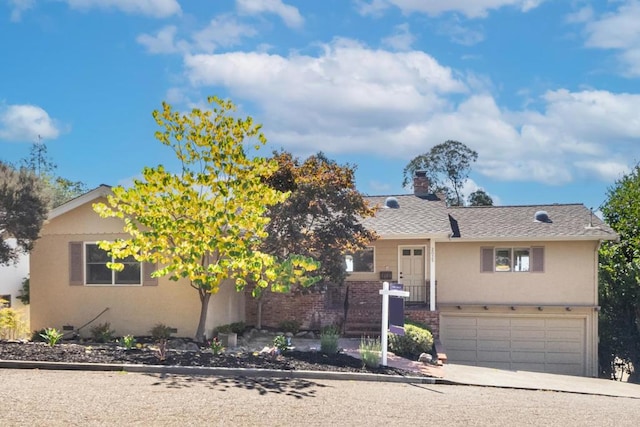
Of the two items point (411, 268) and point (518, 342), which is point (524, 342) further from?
point (411, 268)

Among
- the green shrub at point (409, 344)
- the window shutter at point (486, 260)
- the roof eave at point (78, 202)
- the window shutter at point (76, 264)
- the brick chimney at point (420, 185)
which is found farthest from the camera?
the brick chimney at point (420, 185)

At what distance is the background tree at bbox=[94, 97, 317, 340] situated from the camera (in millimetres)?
14375

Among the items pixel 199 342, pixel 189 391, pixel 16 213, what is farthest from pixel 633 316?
pixel 16 213

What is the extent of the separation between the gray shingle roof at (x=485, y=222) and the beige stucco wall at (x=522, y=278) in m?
0.48

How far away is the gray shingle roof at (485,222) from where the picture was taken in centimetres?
2142

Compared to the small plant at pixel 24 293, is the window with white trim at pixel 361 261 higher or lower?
higher

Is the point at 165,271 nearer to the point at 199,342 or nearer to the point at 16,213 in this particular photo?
the point at 199,342

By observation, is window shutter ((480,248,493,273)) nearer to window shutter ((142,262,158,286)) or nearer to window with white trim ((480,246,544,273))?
window with white trim ((480,246,544,273))

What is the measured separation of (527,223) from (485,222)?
1.44 meters

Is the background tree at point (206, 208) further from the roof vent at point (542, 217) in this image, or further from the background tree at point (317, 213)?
the roof vent at point (542, 217)

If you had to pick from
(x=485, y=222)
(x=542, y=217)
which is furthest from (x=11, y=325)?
(x=542, y=217)

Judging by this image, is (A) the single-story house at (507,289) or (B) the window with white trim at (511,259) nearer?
(A) the single-story house at (507,289)

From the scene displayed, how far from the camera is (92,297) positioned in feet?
57.6

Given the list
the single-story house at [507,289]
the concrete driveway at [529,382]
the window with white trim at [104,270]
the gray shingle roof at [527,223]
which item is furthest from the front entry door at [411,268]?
the window with white trim at [104,270]
